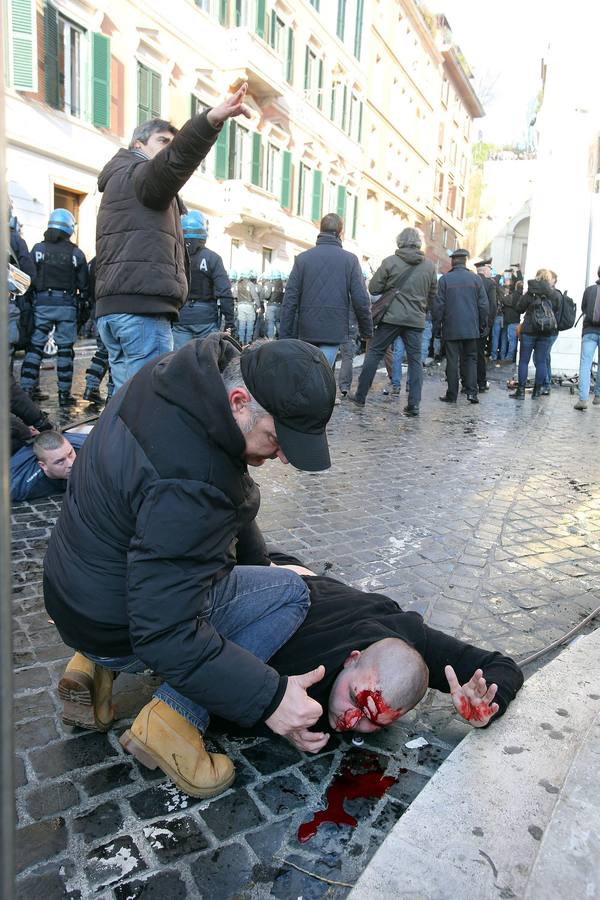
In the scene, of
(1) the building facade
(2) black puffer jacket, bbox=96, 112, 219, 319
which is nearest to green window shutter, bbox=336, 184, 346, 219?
(1) the building facade

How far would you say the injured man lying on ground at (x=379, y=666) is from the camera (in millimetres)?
2227

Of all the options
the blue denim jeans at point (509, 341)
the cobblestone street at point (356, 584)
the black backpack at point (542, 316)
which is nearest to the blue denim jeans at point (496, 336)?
the blue denim jeans at point (509, 341)

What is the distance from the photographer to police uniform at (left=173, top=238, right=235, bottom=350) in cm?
734

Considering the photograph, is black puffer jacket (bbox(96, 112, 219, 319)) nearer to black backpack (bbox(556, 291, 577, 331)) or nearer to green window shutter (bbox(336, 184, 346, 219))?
black backpack (bbox(556, 291, 577, 331))

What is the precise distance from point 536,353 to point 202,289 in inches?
A: 251

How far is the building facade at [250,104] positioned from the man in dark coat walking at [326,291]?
3.46 m

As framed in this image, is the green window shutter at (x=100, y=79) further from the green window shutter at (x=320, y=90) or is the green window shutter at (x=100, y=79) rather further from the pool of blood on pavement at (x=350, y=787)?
the pool of blood on pavement at (x=350, y=787)

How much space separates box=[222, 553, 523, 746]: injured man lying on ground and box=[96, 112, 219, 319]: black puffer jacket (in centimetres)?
263

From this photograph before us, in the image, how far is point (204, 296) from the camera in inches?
293

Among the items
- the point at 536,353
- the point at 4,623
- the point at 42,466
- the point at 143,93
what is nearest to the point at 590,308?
the point at 536,353

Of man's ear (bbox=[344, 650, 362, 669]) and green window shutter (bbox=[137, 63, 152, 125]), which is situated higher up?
green window shutter (bbox=[137, 63, 152, 125])

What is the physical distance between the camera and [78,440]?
4.91 metres

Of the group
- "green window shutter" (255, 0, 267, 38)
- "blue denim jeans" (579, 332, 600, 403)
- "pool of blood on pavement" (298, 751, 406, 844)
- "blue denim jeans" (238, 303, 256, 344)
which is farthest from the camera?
"green window shutter" (255, 0, 267, 38)

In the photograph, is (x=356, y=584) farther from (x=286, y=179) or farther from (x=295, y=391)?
(x=286, y=179)
